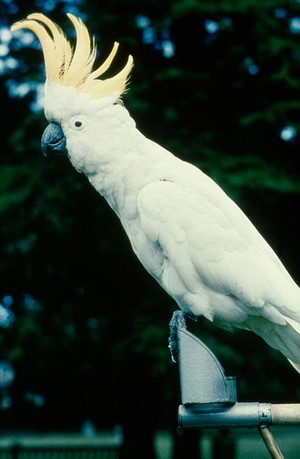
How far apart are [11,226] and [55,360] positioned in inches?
58.9

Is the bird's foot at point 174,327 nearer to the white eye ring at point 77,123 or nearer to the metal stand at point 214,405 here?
the metal stand at point 214,405

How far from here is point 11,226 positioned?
6758 millimetres

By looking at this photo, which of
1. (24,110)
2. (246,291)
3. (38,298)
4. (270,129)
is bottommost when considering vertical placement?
(246,291)

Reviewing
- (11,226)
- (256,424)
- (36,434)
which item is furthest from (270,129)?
(36,434)

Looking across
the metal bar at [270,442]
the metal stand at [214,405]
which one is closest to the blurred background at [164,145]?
the metal stand at [214,405]

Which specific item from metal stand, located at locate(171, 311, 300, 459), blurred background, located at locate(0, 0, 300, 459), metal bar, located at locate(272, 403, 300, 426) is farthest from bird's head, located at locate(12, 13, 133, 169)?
blurred background, located at locate(0, 0, 300, 459)

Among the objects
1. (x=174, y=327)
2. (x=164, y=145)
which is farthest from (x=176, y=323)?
(x=164, y=145)

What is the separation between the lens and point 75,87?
2998 mm

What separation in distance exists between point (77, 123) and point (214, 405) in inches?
51.6

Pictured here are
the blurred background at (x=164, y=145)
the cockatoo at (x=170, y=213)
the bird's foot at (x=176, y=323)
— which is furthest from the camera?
the blurred background at (x=164, y=145)

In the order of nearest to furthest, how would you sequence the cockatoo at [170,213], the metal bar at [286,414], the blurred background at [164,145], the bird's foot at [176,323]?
the metal bar at [286,414], the cockatoo at [170,213], the bird's foot at [176,323], the blurred background at [164,145]

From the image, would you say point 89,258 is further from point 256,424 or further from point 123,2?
point 256,424

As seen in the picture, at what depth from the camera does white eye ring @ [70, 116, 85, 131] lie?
2.99m

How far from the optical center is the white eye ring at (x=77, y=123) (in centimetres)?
299
